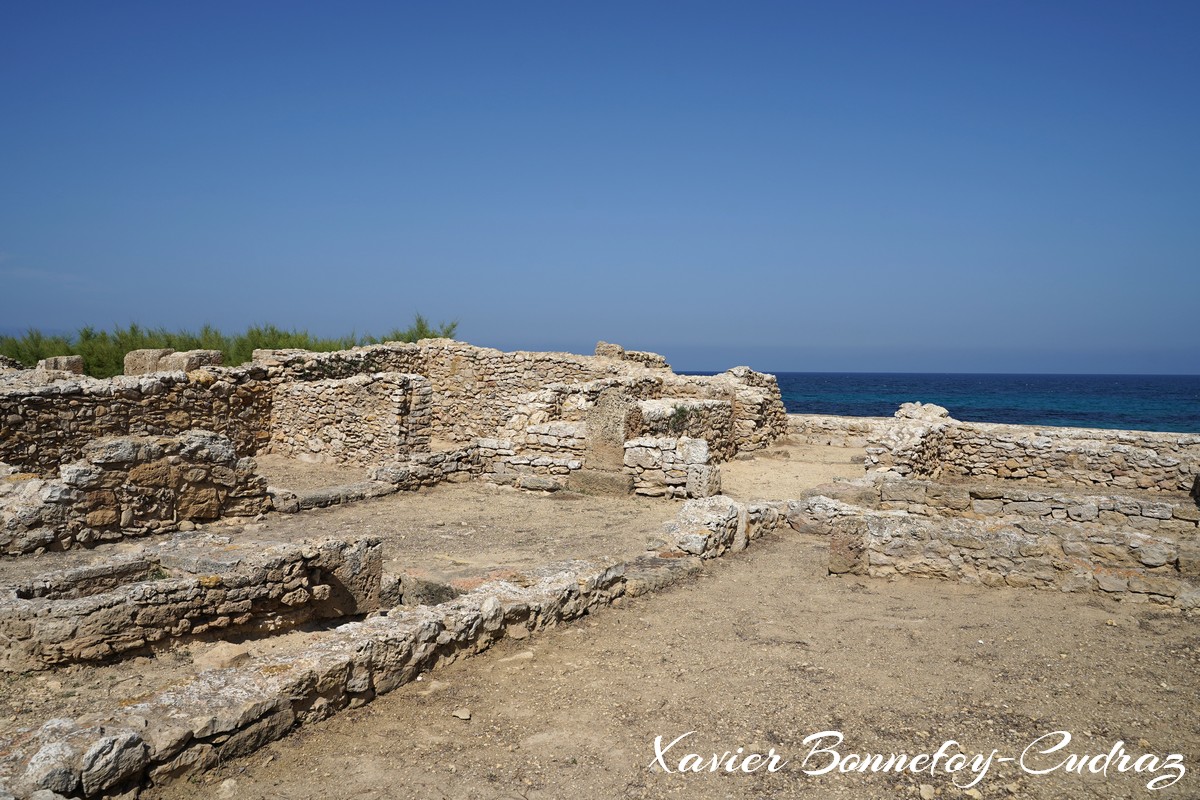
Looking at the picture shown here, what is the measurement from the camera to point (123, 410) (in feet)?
41.0

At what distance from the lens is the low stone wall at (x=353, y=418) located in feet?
47.3

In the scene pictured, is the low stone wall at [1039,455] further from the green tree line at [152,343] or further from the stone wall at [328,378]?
the green tree line at [152,343]

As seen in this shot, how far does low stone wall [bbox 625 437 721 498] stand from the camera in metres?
11.5

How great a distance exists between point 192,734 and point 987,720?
400 cm

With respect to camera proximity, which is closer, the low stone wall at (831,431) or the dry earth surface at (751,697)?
the dry earth surface at (751,697)

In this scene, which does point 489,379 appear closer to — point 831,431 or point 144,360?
point 144,360

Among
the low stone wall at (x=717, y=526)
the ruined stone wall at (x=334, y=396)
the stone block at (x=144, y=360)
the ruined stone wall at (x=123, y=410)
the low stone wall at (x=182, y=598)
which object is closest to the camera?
the low stone wall at (x=182, y=598)

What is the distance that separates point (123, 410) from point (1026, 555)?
12677 mm

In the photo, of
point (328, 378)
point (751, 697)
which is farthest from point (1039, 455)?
point (328, 378)

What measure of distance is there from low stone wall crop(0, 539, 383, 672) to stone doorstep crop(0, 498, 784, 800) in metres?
0.87

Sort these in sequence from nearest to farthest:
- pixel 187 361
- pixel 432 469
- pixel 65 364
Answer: pixel 432 469
pixel 187 361
pixel 65 364

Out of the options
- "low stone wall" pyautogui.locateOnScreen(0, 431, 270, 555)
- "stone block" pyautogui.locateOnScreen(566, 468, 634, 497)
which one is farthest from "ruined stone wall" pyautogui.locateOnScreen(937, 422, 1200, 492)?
"low stone wall" pyautogui.locateOnScreen(0, 431, 270, 555)

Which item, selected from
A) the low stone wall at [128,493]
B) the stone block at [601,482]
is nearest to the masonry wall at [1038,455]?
the stone block at [601,482]

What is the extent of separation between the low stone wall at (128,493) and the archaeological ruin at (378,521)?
26 mm
